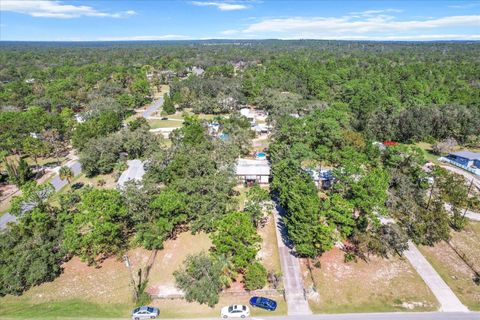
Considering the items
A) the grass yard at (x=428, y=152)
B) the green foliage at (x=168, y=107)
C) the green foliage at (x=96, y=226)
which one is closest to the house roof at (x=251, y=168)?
the green foliage at (x=96, y=226)

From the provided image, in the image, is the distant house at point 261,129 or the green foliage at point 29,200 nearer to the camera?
the green foliage at point 29,200

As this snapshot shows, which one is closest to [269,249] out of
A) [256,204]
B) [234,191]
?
[256,204]

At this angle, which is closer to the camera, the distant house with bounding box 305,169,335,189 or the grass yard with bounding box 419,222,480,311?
the grass yard with bounding box 419,222,480,311

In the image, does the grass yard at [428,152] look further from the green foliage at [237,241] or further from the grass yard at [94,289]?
the grass yard at [94,289]

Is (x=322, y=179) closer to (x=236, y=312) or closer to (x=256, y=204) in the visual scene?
(x=256, y=204)

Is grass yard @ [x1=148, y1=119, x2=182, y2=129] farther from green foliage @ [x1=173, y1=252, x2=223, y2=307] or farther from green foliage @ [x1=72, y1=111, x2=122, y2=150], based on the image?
green foliage @ [x1=173, y1=252, x2=223, y2=307]

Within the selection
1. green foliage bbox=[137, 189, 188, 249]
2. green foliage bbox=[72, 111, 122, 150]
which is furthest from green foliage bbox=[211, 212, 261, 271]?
green foliage bbox=[72, 111, 122, 150]
